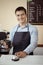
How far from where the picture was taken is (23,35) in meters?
2.03

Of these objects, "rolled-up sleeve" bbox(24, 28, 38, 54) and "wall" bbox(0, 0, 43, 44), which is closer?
"rolled-up sleeve" bbox(24, 28, 38, 54)

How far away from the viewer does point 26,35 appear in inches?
78.3

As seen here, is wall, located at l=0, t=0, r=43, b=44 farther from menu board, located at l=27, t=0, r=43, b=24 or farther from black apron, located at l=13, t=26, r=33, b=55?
black apron, located at l=13, t=26, r=33, b=55

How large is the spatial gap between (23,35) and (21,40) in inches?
2.8

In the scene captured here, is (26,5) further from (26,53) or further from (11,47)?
(26,53)

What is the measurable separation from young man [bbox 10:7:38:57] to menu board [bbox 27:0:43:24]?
1214 mm

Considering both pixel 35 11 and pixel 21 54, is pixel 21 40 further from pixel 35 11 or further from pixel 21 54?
pixel 35 11

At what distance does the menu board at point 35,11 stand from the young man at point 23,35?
47.8 inches

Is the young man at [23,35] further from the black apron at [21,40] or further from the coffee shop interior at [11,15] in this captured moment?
the coffee shop interior at [11,15]

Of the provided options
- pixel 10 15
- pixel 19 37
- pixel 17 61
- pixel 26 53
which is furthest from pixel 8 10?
pixel 17 61

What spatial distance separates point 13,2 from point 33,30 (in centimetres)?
142

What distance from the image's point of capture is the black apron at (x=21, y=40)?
1979 mm

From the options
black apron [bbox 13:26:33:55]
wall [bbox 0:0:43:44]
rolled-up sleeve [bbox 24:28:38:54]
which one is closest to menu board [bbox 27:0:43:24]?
wall [bbox 0:0:43:44]

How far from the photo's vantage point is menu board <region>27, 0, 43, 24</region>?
3180 millimetres
